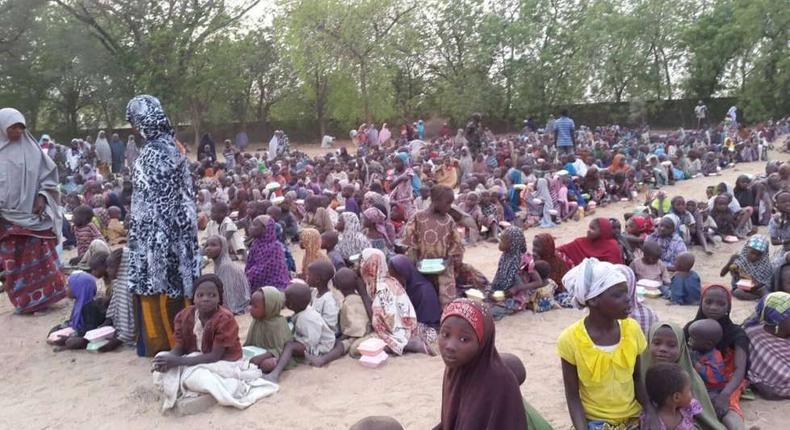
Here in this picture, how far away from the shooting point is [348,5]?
26000 mm

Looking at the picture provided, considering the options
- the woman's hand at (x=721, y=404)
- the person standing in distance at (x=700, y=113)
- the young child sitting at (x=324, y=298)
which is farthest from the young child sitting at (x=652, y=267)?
the person standing in distance at (x=700, y=113)

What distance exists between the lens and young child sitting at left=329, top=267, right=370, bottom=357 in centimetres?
485

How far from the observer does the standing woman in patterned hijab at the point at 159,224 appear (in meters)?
4.43

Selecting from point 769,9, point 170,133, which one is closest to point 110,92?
point 170,133

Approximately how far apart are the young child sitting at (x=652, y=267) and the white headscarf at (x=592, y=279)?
344 centimetres

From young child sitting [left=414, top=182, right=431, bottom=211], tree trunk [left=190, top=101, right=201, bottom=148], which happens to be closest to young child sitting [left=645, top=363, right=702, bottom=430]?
young child sitting [left=414, top=182, right=431, bottom=211]

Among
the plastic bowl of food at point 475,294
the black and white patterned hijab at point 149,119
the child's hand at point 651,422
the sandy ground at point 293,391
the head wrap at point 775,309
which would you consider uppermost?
the black and white patterned hijab at point 149,119

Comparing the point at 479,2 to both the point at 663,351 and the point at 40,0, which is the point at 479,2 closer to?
the point at 40,0

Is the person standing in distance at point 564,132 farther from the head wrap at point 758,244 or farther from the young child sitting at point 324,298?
the young child sitting at point 324,298

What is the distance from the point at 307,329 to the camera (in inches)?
183

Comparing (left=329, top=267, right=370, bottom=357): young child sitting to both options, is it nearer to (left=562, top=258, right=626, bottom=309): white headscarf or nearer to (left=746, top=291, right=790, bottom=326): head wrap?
(left=562, top=258, right=626, bottom=309): white headscarf

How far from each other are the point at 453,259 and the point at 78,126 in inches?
1130

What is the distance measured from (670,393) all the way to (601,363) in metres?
0.40

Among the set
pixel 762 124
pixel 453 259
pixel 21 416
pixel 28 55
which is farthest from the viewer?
pixel 28 55
